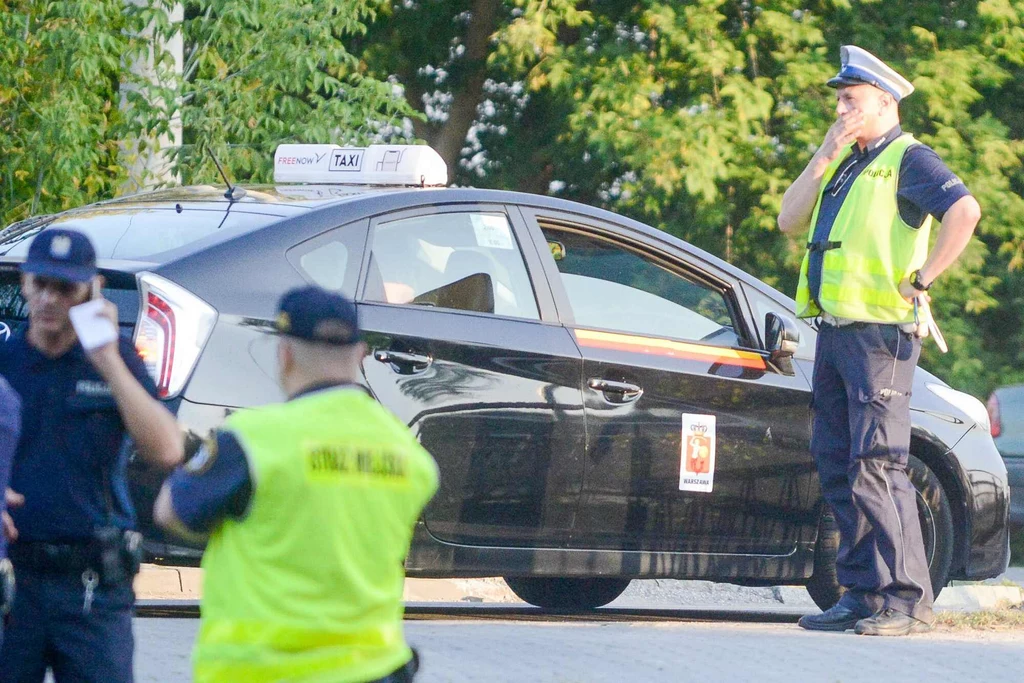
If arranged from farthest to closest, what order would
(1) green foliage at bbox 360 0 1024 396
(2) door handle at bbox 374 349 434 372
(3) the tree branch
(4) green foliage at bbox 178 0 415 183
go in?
(3) the tree branch → (1) green foliage at bbox 360 0 1024 396 → (4) green foliage at bbox 178 0 415 183 → (2) door handle at bbox 374 349 434 372

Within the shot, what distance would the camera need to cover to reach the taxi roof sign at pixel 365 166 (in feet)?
19.8

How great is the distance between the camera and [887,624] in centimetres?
593

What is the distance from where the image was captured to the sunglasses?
10.5ft

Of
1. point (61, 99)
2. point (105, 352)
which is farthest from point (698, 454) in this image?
point (61, 99)

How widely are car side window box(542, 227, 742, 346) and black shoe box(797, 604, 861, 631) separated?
1041mm

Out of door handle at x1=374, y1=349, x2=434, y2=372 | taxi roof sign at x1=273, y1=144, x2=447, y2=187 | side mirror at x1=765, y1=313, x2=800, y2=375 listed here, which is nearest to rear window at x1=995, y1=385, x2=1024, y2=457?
side mirror at x1=765, y1=313, x2=800, y2=375

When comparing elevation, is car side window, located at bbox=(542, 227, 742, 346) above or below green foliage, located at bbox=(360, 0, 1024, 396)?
below

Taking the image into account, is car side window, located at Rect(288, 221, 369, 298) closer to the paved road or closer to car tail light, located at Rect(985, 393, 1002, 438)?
→ the paved road

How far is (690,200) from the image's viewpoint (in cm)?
1531

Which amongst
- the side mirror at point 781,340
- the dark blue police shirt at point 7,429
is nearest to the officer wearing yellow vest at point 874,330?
the side mirror at point 781,340

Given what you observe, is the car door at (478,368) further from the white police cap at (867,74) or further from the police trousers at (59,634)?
the police trousers at (59,634)

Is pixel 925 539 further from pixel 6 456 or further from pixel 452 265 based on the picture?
pixel 6 456

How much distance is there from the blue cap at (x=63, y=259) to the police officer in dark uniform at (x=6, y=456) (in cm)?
24

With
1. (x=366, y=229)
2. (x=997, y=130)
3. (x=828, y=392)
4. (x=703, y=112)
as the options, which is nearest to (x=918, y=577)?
(x=828, y=392)
